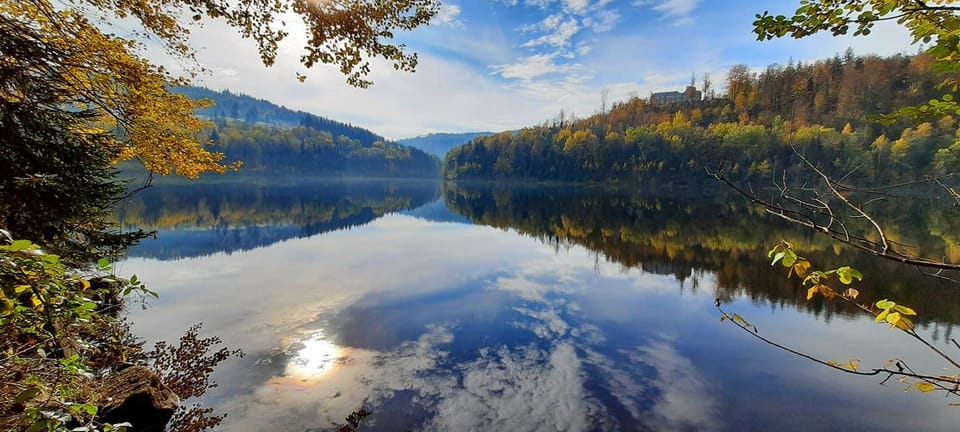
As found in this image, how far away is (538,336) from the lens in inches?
430

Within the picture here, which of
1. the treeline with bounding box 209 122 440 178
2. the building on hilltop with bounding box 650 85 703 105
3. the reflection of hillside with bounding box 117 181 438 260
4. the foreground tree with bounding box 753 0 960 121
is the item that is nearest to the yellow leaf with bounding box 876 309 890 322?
the foreground tree with bounding box 753 0 960 121

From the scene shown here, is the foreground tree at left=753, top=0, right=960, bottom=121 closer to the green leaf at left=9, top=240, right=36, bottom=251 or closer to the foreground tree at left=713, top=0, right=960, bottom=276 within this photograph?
the foreground tree at left=713, top=0, right=960, bottom=276

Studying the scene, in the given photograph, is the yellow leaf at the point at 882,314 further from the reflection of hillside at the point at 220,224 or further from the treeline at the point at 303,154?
the treeline at the point at 303,154

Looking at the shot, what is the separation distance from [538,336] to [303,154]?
6744 inches

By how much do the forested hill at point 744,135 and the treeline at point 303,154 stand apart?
52546 mm

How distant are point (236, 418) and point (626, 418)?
24.1 feet

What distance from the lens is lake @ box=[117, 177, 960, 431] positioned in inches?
295

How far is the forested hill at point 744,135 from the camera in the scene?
6719 centimetres

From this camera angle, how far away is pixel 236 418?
7.09 m

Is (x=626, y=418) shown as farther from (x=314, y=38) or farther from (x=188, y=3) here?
(x=188, y=3)

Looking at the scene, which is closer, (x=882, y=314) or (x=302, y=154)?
(x=882, y=314)

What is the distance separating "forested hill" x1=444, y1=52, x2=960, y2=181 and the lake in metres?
53.0

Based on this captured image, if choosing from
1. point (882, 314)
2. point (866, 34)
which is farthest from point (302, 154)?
point (882, 314)

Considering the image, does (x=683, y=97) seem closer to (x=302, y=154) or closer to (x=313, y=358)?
(x=302, y=154)
